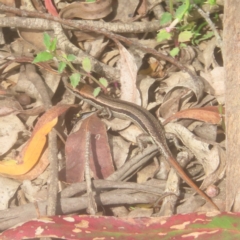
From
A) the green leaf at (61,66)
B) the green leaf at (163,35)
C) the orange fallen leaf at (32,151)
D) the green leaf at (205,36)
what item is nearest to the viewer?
the orange fallen leaf at (32,151)

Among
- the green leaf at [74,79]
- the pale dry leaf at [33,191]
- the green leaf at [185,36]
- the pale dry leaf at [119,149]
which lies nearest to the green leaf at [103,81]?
the green leaf at [74,79]

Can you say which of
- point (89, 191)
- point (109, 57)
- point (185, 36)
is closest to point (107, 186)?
point (89, 191)

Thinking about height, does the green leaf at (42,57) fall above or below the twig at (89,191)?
above

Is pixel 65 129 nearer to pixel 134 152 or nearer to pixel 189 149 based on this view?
pixel 134 152

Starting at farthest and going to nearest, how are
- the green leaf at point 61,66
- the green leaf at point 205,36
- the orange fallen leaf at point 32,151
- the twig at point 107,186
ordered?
the green leaf at point 205,36
the green leaf at point 61,66
the orange fallen leaf at point 32,151
the twig at point 107,186

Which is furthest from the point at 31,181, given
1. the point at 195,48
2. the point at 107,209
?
the point at 195,48

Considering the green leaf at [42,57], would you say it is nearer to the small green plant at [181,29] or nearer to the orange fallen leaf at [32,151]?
the orange fallen leaf at [32,151]

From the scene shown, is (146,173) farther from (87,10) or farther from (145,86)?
(87,10)

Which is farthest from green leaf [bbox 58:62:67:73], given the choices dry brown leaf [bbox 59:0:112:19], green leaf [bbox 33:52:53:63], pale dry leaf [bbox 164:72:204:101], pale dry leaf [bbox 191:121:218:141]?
pale dry leaf [bbox 191:121:218:141]
